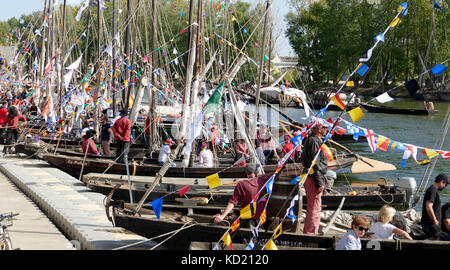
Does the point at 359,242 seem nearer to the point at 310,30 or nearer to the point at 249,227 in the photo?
the point at 249,227

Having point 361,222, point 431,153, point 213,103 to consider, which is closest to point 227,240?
point 361,222

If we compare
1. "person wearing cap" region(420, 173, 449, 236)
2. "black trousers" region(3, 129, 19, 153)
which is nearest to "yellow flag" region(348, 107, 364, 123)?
"person wearing cap" region(420, 173, 449, 236)

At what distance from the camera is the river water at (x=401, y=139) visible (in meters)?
25.4

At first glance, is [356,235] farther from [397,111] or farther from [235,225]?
[397,111]

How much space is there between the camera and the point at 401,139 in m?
40.4

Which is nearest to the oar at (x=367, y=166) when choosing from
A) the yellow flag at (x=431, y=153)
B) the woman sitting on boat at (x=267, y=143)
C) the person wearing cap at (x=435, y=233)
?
the woman sitting on boat at (x=267, y=143)

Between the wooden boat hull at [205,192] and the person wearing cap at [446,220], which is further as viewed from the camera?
the wooden boat hull at [205,192]

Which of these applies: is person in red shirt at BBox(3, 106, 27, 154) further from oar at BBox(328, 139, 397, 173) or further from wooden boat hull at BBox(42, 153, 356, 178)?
oar at BBox(328, 139, 397, 173)

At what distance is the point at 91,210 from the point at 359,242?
684 cm

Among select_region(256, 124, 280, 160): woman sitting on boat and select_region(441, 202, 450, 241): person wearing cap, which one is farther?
select_region(256, 124, 280, 160): woman sitting on boat

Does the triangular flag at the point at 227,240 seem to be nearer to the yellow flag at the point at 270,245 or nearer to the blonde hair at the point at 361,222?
the yellow flag at the point at 270,245

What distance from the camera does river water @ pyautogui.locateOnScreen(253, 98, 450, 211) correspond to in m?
25.4

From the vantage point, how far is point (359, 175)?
25562 millimetres
